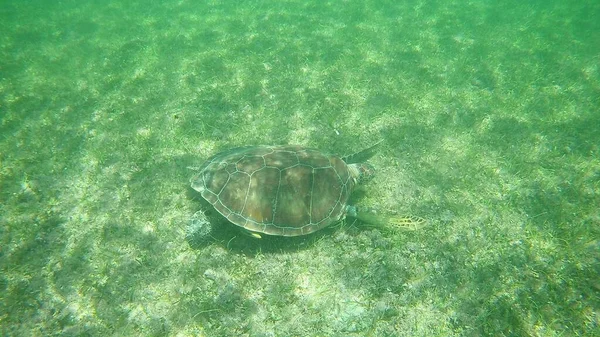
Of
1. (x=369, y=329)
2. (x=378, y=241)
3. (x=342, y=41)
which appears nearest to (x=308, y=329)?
(x=369, y=329)

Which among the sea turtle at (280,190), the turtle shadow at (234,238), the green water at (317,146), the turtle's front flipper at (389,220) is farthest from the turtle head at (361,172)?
the turtle shadow at (234,238)

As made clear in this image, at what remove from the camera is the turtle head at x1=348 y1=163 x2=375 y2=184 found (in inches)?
215

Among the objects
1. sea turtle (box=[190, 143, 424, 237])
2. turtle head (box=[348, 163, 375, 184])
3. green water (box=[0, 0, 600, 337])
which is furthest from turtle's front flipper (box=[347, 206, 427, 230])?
turtle head (box=[348, 163, 375, 184])

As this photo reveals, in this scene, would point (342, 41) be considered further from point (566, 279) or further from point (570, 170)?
point (566, 279)

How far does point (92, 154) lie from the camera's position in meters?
6.46

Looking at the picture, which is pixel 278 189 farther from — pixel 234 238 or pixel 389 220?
pixel 389 220

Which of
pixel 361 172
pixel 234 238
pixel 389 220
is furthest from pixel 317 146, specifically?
pixel 234 238

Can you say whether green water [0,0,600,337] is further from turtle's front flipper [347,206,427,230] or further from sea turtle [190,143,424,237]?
sea turtle [190,143,424,237]

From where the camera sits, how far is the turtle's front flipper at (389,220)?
4.74 metres

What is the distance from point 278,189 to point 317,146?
2113 mm

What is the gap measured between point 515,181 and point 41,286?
28.5 feet

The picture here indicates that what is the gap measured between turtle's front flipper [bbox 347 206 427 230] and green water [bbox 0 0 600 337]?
22cm

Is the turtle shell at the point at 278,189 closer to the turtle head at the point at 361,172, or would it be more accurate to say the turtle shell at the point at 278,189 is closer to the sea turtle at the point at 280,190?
the sea turtle at the point at 280,190

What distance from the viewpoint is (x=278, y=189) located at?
471 cm
